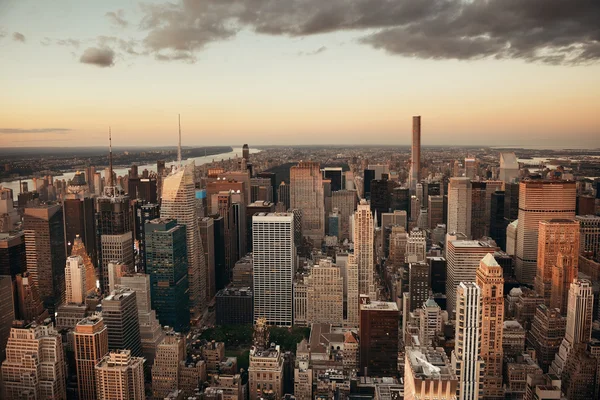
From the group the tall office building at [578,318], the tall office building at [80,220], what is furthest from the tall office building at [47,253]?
the tall office building at [578,318]

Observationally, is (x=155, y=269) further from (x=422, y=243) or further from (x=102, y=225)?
(x=422, y=243)

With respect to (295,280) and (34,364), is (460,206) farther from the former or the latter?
(34,364)

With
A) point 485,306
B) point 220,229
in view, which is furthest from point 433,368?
point 220,229

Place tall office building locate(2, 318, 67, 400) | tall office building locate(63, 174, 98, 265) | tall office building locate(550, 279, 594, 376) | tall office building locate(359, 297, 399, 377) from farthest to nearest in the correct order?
tall office building locate(63, 174, 98, 265) < tall office building locate(359, 297, 399, 377) < tall office building locate(550, 279, 594, 376) < tall office building locate(2, 318, 67, 400)

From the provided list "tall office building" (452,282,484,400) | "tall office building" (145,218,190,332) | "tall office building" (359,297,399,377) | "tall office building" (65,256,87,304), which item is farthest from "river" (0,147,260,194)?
"tall office building" (452,282,484,400)

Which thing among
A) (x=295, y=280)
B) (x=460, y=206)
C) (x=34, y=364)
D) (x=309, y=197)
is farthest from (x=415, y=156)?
(x=34, y=364)

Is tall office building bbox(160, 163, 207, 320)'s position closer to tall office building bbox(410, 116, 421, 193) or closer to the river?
the river

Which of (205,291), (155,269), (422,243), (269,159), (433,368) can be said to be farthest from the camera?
(269,159)
